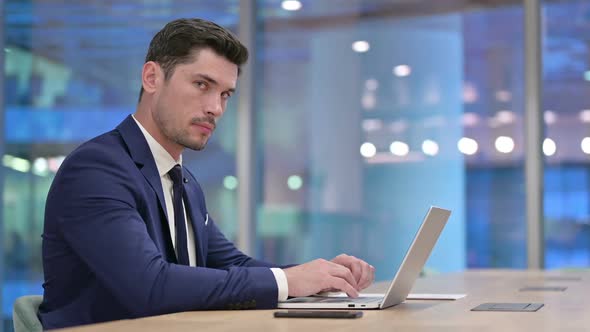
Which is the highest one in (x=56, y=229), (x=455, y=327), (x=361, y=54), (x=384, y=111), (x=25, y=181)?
(x=361, y=54)

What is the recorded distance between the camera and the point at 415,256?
6.34 feet

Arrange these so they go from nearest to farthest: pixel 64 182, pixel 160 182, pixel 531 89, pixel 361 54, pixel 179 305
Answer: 1. pixel 179 305
2. pixel 64 182
3. pixel 160 182
4. pixel 531 89
5. pixel 361 54

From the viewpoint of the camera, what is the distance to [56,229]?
2.03 m

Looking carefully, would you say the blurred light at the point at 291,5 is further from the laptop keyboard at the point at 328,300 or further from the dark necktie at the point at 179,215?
the laptop keyboard at the point at 328,300

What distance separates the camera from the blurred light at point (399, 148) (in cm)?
628

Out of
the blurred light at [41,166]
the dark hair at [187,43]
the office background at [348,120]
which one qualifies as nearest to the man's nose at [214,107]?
the dark hair at [187,43]

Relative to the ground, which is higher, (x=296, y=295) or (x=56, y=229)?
(x=56, y=229)

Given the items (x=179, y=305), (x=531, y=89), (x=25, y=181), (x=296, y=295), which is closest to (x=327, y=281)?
(x=296, y=295)

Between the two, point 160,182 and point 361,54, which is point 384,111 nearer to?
point 361,54

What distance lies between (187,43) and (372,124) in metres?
4.14

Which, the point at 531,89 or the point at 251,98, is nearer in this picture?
the point at 531,89

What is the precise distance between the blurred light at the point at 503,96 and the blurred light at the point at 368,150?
951 mm

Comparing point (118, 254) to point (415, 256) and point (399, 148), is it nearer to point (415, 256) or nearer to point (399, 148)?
point (415, 256)

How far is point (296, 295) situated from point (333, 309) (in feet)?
0.34
